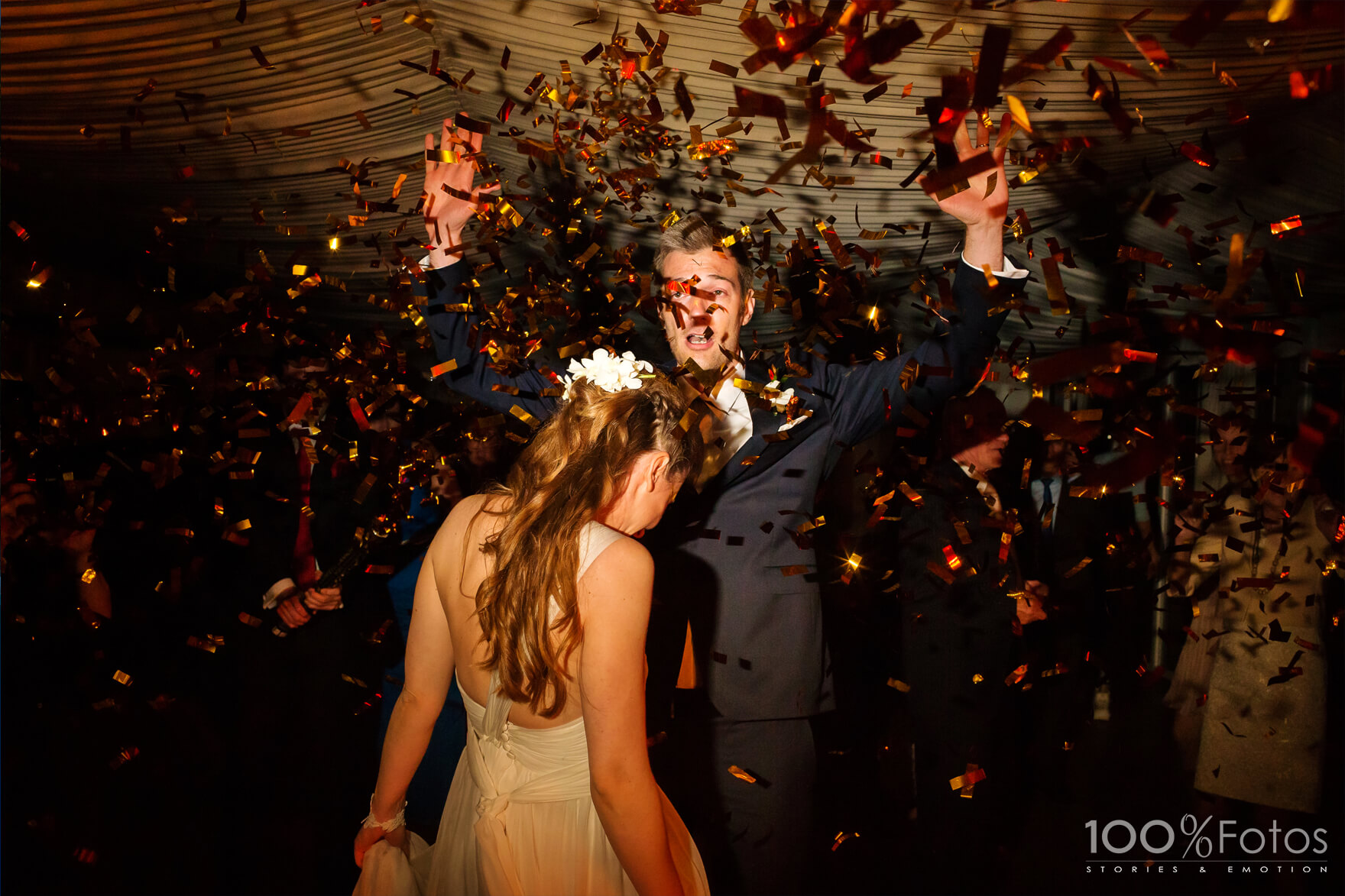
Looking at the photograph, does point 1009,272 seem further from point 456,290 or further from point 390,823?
point 390,823

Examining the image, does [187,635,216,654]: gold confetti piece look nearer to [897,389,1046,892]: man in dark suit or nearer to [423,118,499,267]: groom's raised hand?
[423,118,499,267]: groom's raised hand

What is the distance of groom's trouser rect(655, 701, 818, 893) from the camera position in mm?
2023

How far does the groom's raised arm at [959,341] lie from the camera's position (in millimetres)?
1660

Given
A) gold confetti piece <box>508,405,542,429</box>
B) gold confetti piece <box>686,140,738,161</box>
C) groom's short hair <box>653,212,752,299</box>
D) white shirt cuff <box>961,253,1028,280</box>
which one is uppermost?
gold confetti piece <box>686,140,738,161</box>

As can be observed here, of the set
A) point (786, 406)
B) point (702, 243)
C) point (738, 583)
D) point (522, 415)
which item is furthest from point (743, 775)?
point (702, 243)

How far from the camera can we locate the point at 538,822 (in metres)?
1.62

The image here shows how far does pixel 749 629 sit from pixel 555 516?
71 centimetres

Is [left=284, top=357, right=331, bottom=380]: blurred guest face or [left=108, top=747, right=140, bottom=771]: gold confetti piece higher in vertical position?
[left=284, top=357, right=331, bottom=380]: blurred guest face

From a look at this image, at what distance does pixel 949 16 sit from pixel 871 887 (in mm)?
2630

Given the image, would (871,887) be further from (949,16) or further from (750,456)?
(949,16)

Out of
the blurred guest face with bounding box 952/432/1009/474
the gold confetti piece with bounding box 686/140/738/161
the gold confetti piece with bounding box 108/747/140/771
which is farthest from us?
the blurred guest face with bounding box 952/432/1009/474

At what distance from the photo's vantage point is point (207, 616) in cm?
257

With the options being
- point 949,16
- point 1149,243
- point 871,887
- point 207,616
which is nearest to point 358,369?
point 207,616

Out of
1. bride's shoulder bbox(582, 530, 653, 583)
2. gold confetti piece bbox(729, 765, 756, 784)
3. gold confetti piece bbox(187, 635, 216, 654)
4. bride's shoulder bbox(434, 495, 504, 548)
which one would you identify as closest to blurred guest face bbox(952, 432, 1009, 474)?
gold confetti piece bbox(729, 765, 756, 784)
